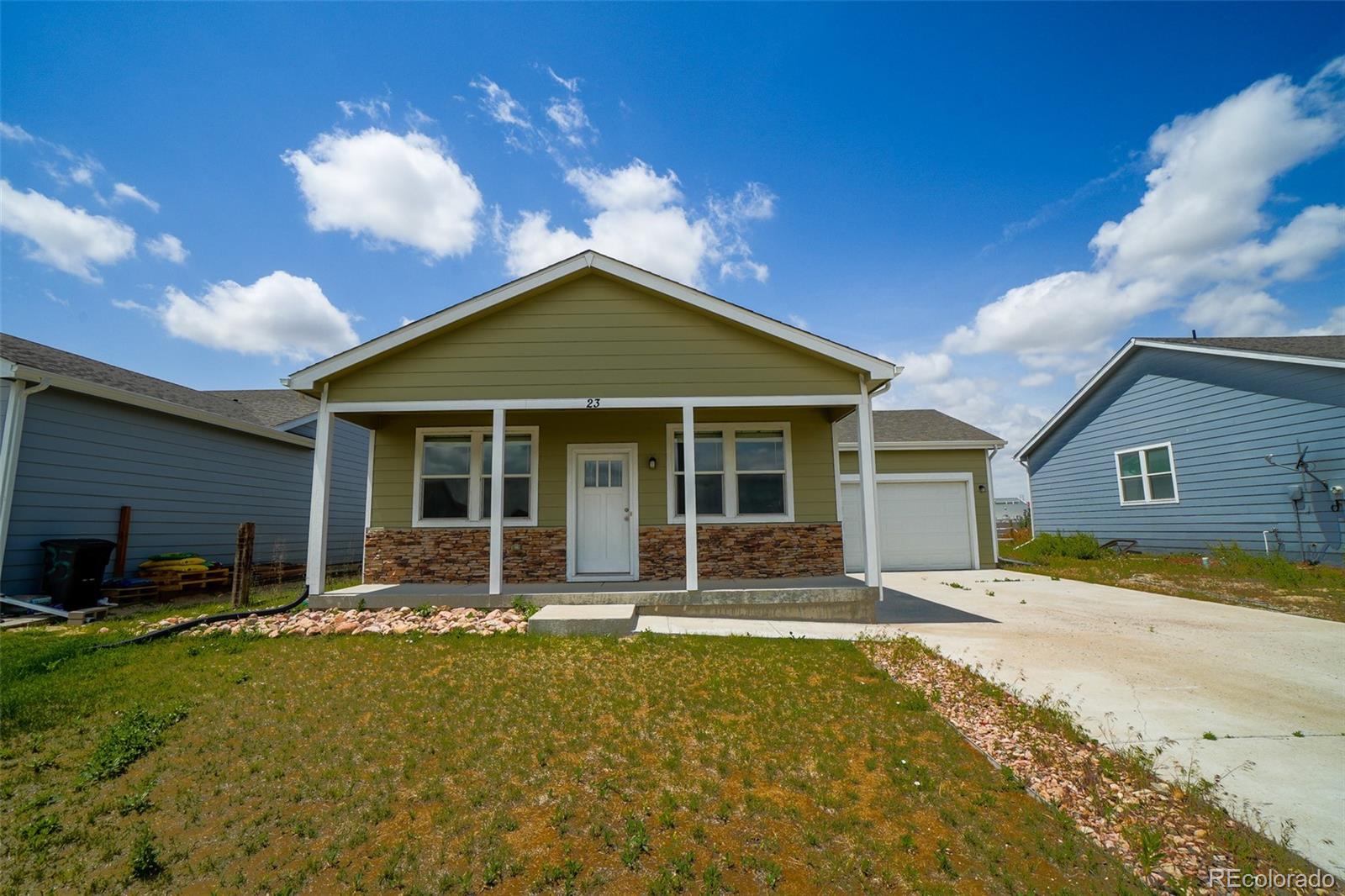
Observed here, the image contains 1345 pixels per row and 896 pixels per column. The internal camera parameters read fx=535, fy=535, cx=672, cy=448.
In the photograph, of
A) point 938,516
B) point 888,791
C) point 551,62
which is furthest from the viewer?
point 938,516

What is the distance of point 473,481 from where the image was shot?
9.32 meters

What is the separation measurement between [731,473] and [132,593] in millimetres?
10114

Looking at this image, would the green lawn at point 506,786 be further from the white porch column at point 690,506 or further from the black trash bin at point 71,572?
the black trash bin at point 71,572

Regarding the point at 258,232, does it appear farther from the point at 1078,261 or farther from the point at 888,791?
the point at 1078,261

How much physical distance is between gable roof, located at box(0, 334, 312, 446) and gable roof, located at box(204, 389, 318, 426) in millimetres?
276

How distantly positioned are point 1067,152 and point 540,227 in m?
11.0

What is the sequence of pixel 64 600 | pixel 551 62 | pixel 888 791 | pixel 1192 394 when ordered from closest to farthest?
pixel 888 791
pixel 64 600
pixel 551 62
pixel 1192 394

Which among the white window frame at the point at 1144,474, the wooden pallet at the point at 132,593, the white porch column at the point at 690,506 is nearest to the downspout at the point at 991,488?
the white window frame at the point at 1144,474

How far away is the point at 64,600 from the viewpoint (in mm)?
7840

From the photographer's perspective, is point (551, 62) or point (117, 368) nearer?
point (551, 62)

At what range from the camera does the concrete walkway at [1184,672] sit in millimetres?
3205

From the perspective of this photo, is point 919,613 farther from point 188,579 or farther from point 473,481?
point 188,579

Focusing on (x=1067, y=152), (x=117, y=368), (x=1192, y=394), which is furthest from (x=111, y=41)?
(x=1192, y=394)

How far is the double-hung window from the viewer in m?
13.3
